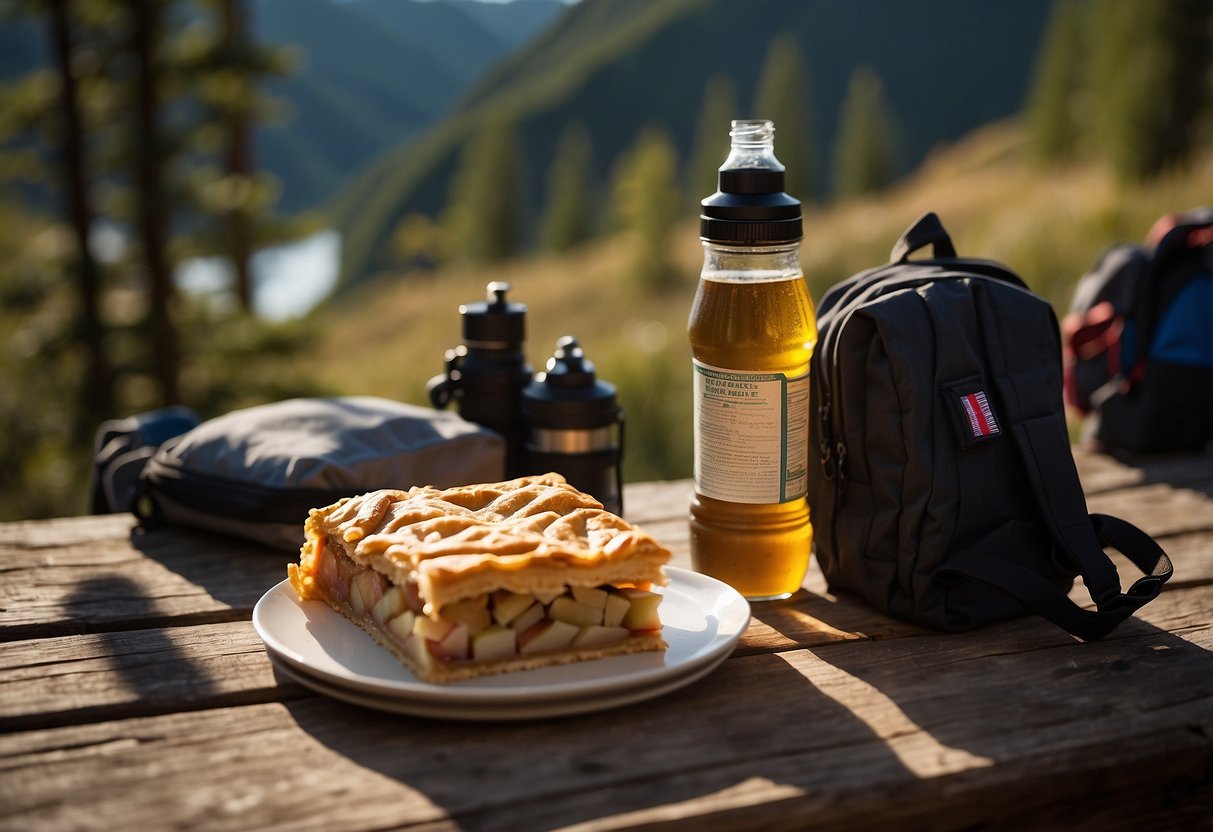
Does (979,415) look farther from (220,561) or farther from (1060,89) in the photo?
(1060,89)

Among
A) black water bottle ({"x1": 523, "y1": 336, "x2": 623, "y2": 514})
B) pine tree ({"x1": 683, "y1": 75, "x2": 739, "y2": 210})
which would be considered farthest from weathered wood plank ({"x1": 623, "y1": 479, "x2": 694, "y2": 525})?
pine tree ({"x1": 683, "y1": 75, "x2": 739, "y2": 210})

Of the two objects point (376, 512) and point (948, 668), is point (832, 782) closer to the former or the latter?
point (948, 668)

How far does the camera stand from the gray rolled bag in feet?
7.16

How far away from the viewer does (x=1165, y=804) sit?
1.50 metres

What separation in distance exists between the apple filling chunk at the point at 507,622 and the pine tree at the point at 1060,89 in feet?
100

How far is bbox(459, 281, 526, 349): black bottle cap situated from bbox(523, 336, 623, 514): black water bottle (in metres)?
0.20

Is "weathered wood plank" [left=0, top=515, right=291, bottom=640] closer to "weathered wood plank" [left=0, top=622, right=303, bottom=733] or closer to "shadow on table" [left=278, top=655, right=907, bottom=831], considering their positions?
"weathered wood plank" [left=0, top=622, right=303, bottom=733]

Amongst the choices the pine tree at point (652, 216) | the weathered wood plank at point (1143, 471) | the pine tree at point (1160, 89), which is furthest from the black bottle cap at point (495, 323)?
the pine tree at point (652, 216)

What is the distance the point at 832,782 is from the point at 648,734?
243 mm

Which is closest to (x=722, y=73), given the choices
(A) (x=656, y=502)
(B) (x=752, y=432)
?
(A) (x=656, y=502)

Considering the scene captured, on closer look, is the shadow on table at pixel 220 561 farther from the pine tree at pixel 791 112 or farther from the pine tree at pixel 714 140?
the pine tree at pixel 714 140

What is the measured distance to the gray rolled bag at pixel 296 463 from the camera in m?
2.18

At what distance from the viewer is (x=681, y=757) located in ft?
4.48

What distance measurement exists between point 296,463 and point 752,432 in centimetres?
94
